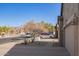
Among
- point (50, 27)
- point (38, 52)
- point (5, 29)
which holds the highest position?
point (38, 52)

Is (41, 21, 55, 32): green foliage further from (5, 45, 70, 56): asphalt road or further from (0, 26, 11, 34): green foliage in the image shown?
(5, 45, 70, 56): asphalt road

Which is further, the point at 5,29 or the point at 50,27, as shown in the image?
the point at 5,29

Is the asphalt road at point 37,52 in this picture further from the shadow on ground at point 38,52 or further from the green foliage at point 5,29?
the green foliage at point 5,29

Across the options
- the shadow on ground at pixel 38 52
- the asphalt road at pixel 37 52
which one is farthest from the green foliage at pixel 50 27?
the asphalt road at pixel 37 52

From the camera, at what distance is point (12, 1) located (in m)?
5.74

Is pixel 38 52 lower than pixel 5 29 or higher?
higher

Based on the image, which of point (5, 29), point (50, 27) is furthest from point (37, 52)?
point (5, 29)

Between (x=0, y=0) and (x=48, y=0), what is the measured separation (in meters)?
1.16

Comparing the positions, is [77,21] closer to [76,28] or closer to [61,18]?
[76,28]

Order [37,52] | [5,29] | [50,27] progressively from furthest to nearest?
[5,29]
[50,27]
[37,52]

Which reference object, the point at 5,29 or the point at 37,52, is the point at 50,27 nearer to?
the point at 5,29

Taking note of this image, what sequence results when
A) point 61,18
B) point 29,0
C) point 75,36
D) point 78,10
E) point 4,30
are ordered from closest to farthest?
point 29,0 < point 78,10 < point 75,36 < point 61,18 < point 4,30

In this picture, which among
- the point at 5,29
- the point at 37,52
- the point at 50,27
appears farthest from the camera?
the point at 5,29

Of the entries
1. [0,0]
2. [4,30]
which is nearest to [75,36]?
[0,0]
